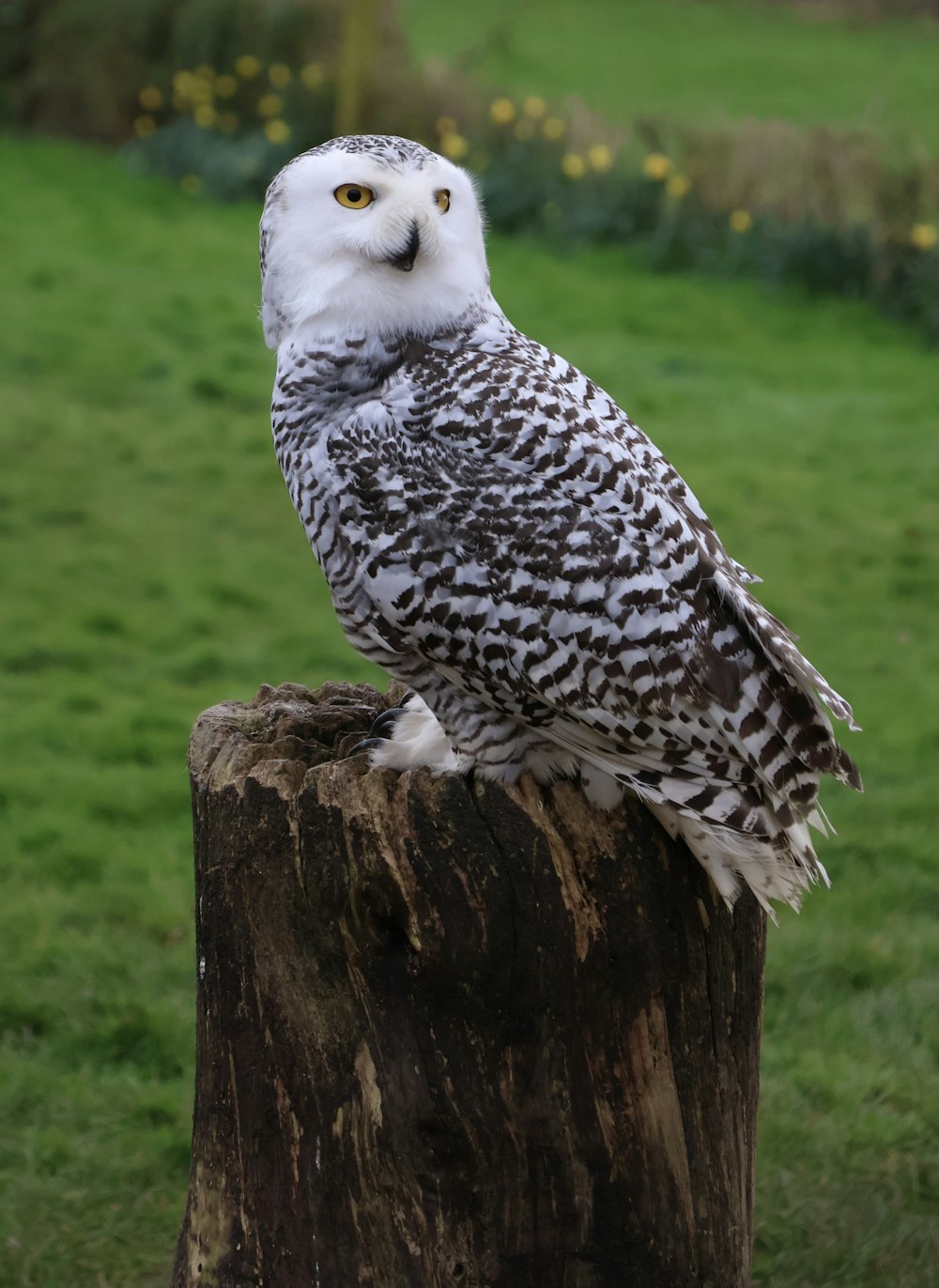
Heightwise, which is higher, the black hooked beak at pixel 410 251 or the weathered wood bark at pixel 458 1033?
the black hooked beak at pixel 410 251

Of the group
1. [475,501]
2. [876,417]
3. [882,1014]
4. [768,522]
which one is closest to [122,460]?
[768,522]

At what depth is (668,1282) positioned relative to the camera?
287cm

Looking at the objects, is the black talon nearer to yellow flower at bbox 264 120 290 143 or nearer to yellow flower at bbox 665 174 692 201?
yellow flower at bbox 665 174 692 201

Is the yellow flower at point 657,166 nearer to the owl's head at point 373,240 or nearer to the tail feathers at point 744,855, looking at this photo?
the owl's head at point 373,240

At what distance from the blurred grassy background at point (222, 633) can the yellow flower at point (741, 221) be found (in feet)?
1.45

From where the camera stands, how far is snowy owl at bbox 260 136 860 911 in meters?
2.74

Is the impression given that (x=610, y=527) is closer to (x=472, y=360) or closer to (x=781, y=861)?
(x=472, y=360)

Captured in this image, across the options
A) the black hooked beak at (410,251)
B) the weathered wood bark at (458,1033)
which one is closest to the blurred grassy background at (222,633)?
the weathered wood bark at (458,1033)

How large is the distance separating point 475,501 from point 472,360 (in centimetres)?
33

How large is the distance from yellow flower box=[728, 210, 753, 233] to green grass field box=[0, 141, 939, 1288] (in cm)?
55

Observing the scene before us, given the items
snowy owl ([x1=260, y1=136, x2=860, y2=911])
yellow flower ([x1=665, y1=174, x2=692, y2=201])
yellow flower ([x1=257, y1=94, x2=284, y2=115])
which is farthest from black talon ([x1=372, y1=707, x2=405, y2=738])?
yellow flower ([x1=257, y1=94, x2=284, y2=115])

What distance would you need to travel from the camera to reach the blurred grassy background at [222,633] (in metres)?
3.98

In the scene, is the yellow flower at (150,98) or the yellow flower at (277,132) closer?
the yellow flower at (277,132)

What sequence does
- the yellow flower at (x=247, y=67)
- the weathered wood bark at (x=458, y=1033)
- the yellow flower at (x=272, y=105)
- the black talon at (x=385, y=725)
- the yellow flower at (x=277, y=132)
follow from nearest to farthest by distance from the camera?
the weathered wood bark at (x=458, y=1033)
the black talon at (x=385, y=725)
the yellow flower at (x=277, y=132)
the yellow flower at (x=272, y=105)
the yellow flower at (x=247, y=67)
